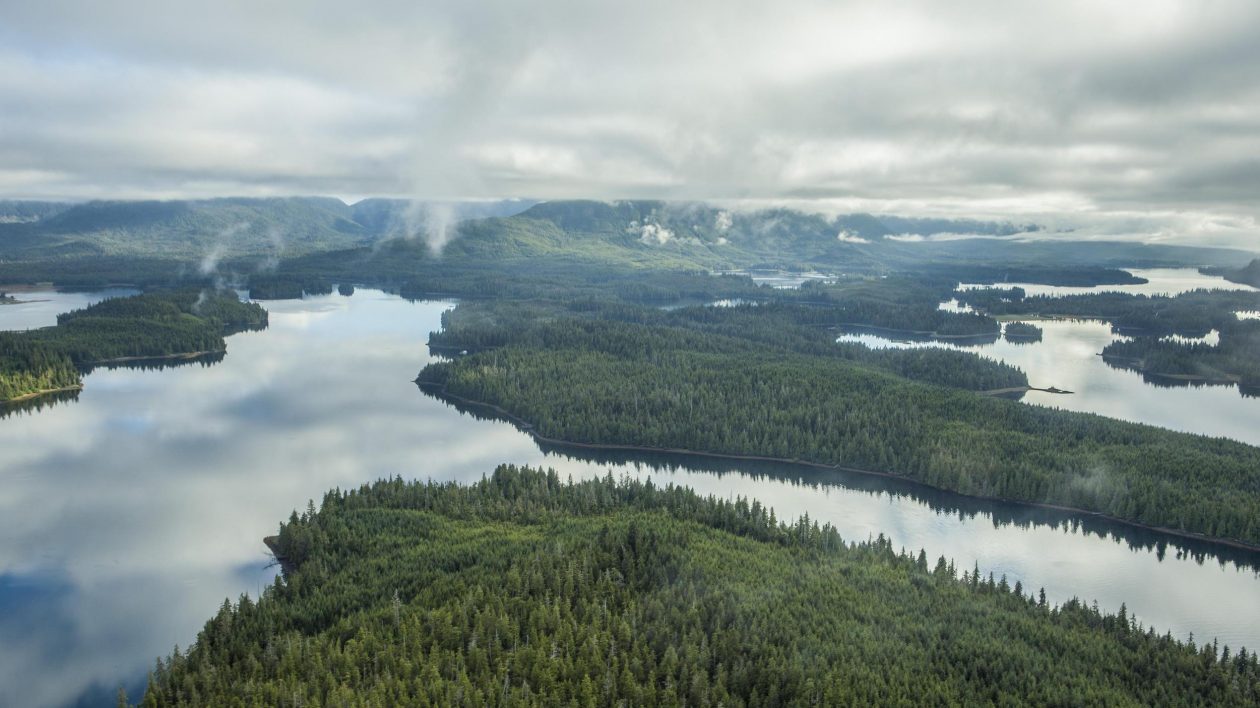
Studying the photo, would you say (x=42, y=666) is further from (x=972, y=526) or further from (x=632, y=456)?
(x=972, y=526)

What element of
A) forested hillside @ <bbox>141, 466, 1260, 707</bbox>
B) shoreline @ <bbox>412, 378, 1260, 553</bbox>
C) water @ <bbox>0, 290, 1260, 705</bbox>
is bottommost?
water @ <bbox>0, 290, 1260, 705</bbox>

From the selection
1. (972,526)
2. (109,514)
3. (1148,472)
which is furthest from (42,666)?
(1148,472)

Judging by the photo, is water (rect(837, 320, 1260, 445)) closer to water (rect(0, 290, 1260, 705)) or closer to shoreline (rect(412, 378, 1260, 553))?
shoreline (rect(412, 378, 1260, 553))

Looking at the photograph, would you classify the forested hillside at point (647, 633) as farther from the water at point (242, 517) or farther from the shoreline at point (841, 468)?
the shoreline at point (841, 468)

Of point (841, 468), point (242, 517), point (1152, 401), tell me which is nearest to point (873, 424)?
point (841, 468)

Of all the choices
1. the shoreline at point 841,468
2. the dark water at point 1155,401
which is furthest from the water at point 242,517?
the dark water at point 1155,401

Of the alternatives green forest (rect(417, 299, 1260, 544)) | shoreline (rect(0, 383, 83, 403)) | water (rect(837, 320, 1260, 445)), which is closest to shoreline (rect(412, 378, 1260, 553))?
green forest (rect(417, 299, 1260, 544))

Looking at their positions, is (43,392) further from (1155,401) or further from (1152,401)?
(1155,401)

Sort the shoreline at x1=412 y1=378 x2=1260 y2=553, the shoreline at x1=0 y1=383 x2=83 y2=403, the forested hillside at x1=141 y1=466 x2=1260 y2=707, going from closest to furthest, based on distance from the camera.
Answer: the forested hillside at x1=141 y1=466 x2=1260 y2=707 < the shoreline at x1=412 y1=378 x2=1260 y2=553 < the shoreline at x1=0 y1=383 x2=83 y2=403

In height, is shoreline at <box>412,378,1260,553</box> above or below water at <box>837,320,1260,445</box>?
below
